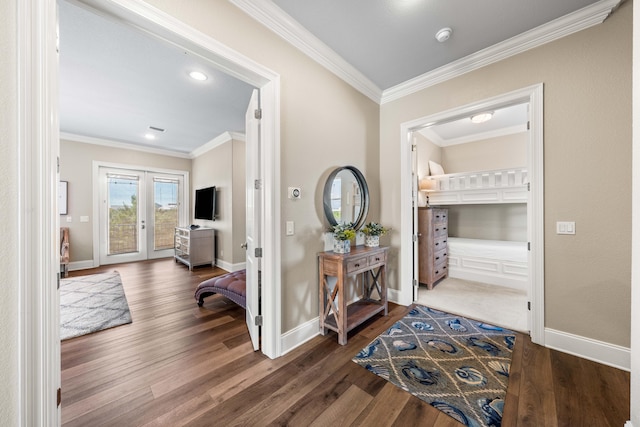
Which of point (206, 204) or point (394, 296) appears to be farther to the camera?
point (206, 204)

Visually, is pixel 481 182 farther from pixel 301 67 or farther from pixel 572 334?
pixel 301 67

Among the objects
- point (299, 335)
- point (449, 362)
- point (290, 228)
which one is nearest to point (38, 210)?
point (290, 228)

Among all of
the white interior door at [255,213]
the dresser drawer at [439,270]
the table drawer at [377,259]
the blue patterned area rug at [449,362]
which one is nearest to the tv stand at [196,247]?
the white interior door at [255,213]

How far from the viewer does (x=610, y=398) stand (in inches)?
58.4

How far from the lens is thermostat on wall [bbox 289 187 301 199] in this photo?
2070 mm

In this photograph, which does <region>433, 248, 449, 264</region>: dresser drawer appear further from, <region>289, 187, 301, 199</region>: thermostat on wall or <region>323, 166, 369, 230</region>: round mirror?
<region>289, 187, 301, 199</region>: thermostat on wall

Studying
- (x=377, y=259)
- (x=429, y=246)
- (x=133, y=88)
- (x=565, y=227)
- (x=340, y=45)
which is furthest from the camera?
(x=429, y=246)

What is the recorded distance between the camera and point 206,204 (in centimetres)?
539

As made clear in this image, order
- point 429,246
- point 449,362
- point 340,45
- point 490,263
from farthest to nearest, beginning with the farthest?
point 490,263 → point 429,246 → point 340,45 → point 449,362

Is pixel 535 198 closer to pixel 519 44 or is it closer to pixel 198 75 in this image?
pixel 519 44

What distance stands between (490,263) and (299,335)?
3.36 metres

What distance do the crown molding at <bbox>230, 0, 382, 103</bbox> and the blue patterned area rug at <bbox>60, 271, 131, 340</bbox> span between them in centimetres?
325

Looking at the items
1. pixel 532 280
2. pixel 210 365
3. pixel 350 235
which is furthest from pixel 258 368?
pixel 532 280

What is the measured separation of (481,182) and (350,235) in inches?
120
